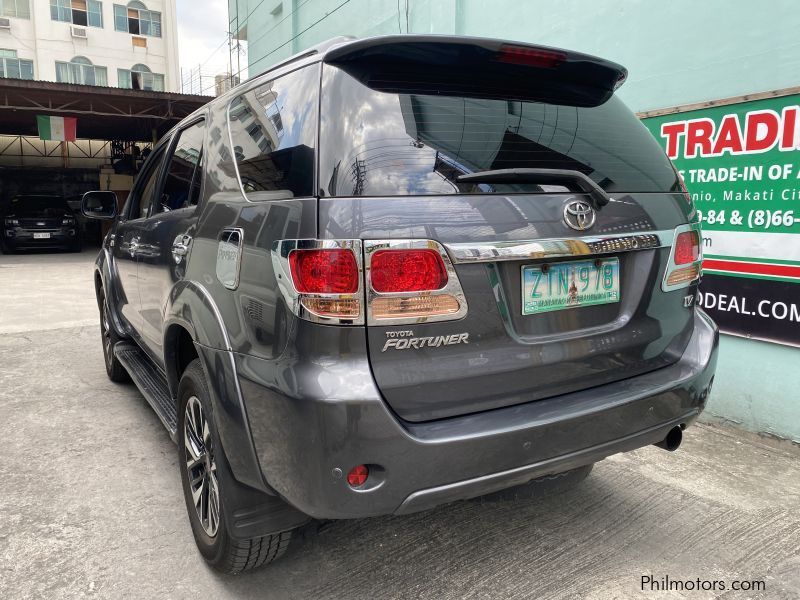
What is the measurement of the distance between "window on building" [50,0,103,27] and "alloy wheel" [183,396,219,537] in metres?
34.5

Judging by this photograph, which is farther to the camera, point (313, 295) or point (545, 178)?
point (545, 178)

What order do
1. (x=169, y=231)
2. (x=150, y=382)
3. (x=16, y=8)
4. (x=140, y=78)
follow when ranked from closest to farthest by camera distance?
(x=169, y=231) < (x=150, y=382) < (x=16, y=8) < (x=140, y=78)

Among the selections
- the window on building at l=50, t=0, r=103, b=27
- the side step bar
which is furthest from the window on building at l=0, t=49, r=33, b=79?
the side step bar

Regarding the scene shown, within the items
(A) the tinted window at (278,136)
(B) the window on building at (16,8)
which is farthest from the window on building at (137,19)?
(A) the tinted window at (278,136)

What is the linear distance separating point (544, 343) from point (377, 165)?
77 centimetres

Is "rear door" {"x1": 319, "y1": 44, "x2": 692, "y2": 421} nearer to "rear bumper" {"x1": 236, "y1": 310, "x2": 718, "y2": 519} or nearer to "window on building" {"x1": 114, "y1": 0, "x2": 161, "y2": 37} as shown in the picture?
"rear bumper" {"x1": 236, "y1": 310, "x2": 718, "y2": 519}

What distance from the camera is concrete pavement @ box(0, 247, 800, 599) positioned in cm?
231

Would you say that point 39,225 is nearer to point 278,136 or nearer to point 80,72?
point 80,72

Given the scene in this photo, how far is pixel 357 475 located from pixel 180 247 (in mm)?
1495

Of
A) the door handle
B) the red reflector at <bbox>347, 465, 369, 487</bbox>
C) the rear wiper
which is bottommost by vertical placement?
the red reflector at <bbox>347, 465, 369, 487</bbox>

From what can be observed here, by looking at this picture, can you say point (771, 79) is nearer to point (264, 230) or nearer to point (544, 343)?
point (544, 343)

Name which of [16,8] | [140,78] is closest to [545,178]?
[140,78]

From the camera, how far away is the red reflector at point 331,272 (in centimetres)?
170

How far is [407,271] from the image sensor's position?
5.65ft
